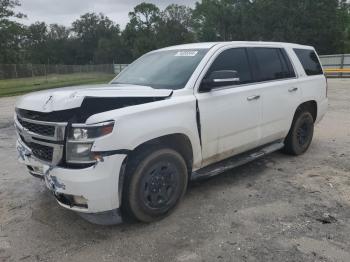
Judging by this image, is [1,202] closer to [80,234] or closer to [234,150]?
[80,234]

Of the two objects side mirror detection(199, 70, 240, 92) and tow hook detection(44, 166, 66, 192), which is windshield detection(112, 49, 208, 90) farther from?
tow hook detection(44, 166, 66, 192)

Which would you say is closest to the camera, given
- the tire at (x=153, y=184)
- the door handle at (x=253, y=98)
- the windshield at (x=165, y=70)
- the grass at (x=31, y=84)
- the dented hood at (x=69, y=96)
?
the dented hood at (x=69, y=96)

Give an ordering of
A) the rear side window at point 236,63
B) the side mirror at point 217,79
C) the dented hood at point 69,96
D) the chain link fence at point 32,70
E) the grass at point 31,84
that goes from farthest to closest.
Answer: the chain link fence at point 32,70
the grass at point 31,84
the rear side window at point 236,63
the side mirror at point 217,79
the dented hood at point 69,96

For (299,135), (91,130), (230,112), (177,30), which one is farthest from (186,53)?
(177,30)

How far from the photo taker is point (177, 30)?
7425 centimetres

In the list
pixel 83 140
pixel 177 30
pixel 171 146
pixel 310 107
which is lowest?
pixel 171 146

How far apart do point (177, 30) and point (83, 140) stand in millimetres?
73450

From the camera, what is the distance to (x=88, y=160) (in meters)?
3.45

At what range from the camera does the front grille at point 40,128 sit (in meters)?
3.57

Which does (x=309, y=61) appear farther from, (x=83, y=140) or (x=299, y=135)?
(x=83, y=140)

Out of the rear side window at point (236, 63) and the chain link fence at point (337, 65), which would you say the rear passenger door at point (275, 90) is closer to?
the rear side window at point (236, 63)

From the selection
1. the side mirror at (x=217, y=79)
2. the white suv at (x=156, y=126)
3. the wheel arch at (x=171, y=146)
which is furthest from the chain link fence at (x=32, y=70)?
the wheel arch at (x=171, y=146)

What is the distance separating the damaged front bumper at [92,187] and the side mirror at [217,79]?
1.44 m

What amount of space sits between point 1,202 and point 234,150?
2.97 metres
